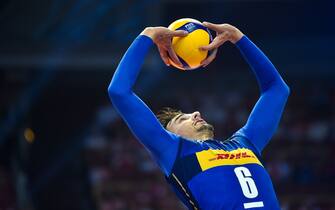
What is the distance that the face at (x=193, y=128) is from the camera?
4.22 meters

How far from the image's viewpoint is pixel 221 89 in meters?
13.6

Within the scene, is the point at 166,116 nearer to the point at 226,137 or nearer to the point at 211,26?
the point at 211,26

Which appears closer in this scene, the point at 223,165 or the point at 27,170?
the point at 223,165

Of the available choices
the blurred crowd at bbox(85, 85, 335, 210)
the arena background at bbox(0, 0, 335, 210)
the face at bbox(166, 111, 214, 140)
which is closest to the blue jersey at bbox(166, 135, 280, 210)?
the face at bbox(166, 111, 214, 140)

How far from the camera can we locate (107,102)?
1401 centimetres

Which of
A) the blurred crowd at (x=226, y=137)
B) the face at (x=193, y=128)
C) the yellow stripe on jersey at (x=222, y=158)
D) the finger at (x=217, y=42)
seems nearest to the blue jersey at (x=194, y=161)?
the yellow stripe on jersey at (x=222, y=158)

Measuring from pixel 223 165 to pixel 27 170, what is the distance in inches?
369

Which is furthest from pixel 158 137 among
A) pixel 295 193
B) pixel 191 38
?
pixel 295 193

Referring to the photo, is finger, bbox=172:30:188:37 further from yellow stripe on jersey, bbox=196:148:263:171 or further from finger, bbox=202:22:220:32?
yellow stripe on jersey, bbox=196:148:263:171

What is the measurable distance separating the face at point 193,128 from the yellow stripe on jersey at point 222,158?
21cm

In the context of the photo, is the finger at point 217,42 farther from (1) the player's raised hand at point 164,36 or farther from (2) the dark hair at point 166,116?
(2) the dark hair at point 166,116

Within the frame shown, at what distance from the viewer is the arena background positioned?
11.2 m

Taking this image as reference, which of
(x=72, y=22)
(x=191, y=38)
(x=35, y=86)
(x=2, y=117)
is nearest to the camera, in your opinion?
(x=191, y=38)

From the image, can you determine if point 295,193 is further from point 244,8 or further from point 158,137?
point 158,137
